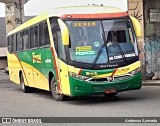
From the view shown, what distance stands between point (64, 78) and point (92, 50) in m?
1.25

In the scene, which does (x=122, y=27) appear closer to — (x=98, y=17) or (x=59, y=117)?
(x=98, y=17)

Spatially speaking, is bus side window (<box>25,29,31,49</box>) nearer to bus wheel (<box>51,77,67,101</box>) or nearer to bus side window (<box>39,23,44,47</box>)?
bus side window (<box>39,23,44,47</box>)

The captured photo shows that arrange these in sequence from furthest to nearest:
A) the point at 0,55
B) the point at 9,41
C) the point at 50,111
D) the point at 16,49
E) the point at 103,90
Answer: the point at 0,55, the point at 9,41, the point at 16,49, the point at 103,90, the point at 50,111

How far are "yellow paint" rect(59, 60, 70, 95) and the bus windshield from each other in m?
0.44

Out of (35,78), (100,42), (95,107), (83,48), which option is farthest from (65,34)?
(35,78)

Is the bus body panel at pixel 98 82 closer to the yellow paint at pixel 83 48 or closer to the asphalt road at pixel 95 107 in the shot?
the asphalt road at pixel 95 107

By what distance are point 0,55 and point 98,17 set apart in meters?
46.2

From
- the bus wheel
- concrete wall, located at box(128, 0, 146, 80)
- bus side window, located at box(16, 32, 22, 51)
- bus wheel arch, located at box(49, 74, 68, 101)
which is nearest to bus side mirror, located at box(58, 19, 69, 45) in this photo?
bus wheel arch, located at box(49, 74, 68, 101)

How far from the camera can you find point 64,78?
39.1ft

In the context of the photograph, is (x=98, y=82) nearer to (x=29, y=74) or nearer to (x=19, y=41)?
(x=29, y=74)

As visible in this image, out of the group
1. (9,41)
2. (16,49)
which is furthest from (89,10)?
(9,41)

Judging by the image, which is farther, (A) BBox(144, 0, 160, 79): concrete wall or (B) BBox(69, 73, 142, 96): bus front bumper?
(A) BBox(144, 0, 160, 79): concrete wall

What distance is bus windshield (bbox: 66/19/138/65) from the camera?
37.9 ft

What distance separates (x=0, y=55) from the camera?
185 ft
